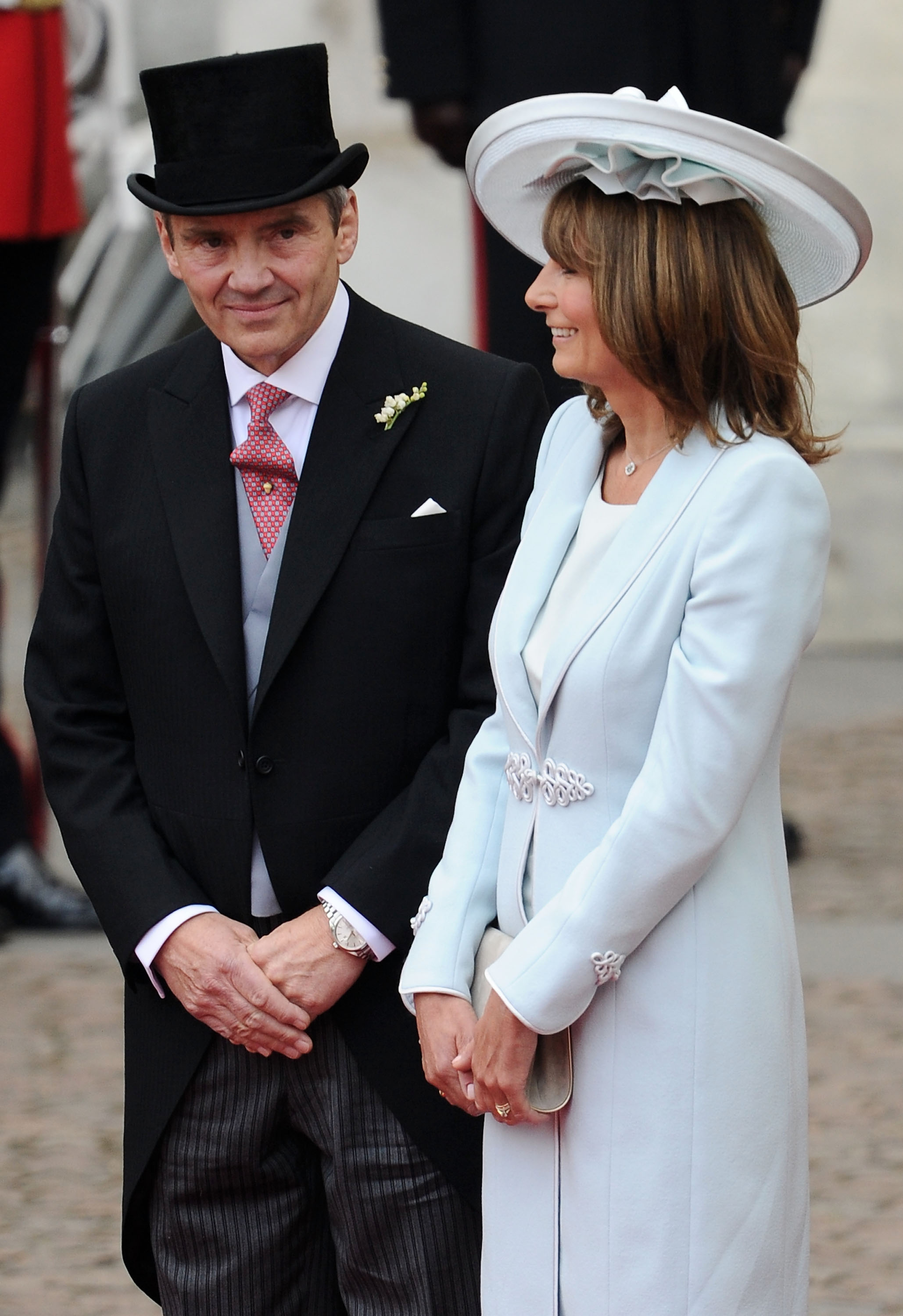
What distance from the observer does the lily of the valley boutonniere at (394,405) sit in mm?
2115

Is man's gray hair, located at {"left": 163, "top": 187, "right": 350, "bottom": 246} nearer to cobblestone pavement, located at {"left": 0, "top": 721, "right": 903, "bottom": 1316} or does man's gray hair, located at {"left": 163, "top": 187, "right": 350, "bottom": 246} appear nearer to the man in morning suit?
the man in morning suit

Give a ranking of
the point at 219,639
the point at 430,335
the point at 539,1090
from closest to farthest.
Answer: the point at 539,1090 < the point at 219,639 < the point at 430,335

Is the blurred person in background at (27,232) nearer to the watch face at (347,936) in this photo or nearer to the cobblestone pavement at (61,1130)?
the cobblestone pavement at (61,1130)

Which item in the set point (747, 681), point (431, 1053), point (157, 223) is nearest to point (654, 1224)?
point (431, 1053)

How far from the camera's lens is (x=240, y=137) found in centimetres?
203

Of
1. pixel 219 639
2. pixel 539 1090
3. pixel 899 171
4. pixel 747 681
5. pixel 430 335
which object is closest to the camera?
pixel 747 681

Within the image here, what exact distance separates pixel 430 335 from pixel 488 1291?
1.05 meters

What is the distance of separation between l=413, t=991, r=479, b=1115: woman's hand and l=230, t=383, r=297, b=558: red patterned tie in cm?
54

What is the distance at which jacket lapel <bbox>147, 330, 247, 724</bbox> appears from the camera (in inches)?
81.2

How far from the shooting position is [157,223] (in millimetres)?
2154

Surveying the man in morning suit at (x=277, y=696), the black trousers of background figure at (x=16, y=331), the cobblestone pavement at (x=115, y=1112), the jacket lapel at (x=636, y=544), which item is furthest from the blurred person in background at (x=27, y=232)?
the jacket lapel at (x=636, y=544)

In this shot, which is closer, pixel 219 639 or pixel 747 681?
pixel 747 681

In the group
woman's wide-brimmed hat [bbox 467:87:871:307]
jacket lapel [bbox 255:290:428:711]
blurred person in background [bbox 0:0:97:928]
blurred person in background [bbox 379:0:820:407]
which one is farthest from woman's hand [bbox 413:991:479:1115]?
blurred person in background [bbox 0:0:97:928]

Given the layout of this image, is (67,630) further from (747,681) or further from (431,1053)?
(747,681)
